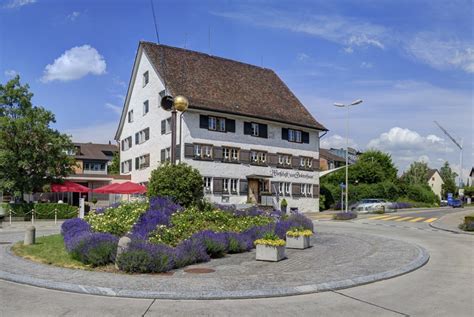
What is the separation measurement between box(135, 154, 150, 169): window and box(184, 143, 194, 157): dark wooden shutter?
7157mm

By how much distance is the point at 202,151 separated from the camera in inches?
1581

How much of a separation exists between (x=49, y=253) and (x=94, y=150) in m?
68.3

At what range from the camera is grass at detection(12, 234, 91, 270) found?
11898mm

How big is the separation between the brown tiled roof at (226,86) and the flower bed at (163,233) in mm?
22912

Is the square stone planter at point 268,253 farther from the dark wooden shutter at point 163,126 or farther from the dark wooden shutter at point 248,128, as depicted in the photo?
the dark wooden shutter at point 248,128

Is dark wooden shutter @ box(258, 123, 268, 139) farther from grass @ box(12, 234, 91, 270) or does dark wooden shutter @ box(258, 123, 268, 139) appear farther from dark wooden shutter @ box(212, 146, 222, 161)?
grass @ box(12, 234, 91, 270)

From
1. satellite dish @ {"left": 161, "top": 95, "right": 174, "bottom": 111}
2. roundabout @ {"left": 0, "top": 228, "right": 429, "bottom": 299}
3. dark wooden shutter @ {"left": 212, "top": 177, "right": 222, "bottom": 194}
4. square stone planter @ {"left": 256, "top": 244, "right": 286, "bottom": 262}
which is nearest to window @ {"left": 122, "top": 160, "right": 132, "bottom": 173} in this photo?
dark wooden shutter @ {"left": 212, "top": 177, "right": 222, "bottom": 194}

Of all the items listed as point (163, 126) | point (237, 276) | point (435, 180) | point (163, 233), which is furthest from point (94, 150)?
point (435, 180)

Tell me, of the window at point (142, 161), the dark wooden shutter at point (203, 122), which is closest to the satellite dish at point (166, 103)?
the dark wooden shutter at point (203, 122)

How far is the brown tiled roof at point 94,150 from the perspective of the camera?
245 ft

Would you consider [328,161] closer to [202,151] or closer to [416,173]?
[416,173]

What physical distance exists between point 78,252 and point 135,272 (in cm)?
210

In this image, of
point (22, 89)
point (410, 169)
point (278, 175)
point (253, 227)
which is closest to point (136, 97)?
point (22, 89)

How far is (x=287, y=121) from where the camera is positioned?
151ft
